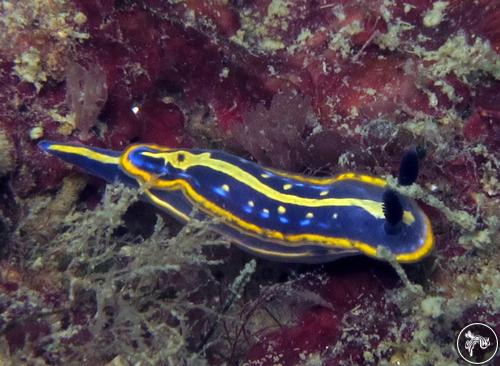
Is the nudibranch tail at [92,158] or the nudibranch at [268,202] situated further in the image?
the nudibranch tail at [92,158]

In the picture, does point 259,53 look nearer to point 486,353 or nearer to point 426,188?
point 426,188

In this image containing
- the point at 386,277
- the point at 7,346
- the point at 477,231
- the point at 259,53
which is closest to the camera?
the point at 7,346

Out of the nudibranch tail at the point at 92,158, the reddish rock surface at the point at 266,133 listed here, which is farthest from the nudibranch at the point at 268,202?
the reddish rock surface at the point at 266,133

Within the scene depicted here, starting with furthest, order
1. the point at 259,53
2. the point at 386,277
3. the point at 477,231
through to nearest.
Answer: the point at 259,53 < the point at 386,277 < the point at 477,231

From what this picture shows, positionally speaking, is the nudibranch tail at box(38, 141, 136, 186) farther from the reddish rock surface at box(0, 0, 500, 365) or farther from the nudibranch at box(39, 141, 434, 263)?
the reddish rock surface at box(0, 0, 500, 365)

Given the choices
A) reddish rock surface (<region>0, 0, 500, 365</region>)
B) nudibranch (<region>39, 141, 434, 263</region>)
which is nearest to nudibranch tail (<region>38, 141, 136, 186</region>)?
nudibranch (<region>39, 141, 434, 263</region>)

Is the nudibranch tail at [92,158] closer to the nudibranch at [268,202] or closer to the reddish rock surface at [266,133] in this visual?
the nudibranch at [268,202]

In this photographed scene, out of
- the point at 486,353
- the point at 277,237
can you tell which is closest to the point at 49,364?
the point at 277,237

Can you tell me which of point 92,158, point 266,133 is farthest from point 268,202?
point 92,158

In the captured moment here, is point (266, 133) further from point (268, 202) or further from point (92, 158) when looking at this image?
point (92, 158)
